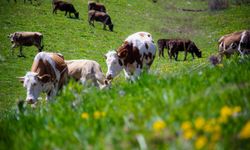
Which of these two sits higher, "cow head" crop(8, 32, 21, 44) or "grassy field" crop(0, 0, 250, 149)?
"grassy field" crop(0, 0, 250, 149)

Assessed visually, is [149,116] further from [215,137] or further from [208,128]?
[215,137]

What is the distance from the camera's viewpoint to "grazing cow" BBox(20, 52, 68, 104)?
10892 millimetres

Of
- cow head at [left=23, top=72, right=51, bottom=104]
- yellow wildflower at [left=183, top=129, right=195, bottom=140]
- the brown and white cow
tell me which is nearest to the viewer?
yellow wildflower at [left=183, top=129, right=195, bottom=140]

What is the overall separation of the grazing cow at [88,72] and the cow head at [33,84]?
Answer: 157 cm

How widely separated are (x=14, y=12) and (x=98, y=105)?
32.6 m

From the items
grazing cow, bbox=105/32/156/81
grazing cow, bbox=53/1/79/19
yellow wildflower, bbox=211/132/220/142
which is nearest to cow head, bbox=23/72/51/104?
grazing cow, bbox=105/32/156/81

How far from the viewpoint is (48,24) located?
33.2 m

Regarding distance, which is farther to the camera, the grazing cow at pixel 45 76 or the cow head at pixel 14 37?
the cow head at pixel 14 37

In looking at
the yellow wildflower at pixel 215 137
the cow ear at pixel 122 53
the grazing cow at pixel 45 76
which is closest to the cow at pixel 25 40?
the grazing cow at pixel 45 76

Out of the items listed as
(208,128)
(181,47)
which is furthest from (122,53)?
(181,47)

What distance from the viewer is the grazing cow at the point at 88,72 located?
40.8 feet

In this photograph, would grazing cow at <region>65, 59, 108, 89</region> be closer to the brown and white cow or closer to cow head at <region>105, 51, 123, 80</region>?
cow head at <region>105, 51, 123, 80</region>

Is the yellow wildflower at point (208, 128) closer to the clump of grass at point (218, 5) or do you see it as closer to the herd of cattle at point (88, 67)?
the herd of cattle at point (88, 67)

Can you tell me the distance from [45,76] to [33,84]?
0.45m
